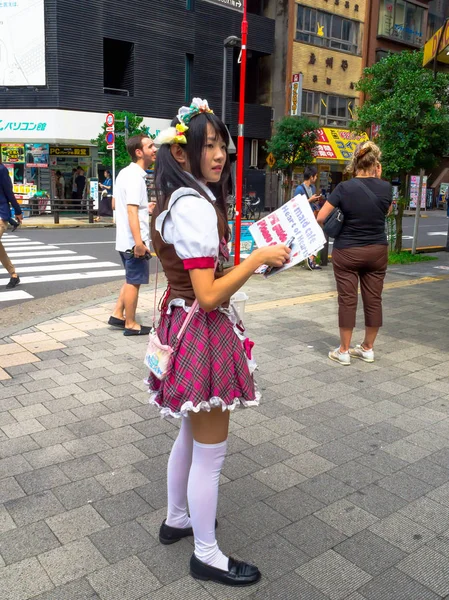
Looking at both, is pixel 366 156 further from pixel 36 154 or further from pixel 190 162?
pixel 36 154

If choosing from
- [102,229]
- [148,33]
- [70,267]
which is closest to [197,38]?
[148,33]

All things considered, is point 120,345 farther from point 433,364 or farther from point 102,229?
point 102,229

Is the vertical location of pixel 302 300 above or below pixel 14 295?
above

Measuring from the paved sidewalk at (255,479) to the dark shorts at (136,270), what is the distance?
63cm

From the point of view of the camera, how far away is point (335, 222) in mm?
4961

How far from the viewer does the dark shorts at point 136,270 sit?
5.66 meters

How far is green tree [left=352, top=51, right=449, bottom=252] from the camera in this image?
10570 millimetres

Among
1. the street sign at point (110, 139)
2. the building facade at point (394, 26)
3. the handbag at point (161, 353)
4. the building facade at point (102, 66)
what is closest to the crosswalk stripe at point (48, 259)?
the street sign at point (110, 139)

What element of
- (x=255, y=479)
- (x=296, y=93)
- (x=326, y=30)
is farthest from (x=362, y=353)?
(x=326, y=30)

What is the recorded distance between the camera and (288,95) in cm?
2986

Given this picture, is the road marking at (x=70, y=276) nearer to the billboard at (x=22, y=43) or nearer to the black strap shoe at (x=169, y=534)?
the black strap shoe at (x=169, y=534)

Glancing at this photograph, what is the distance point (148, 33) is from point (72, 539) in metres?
26.4

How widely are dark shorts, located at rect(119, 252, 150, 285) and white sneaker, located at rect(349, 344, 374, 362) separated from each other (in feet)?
6.95

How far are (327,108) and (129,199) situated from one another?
28.9 meters
